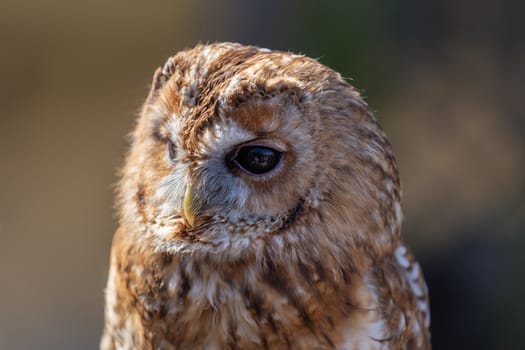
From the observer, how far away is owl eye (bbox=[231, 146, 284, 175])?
1489mm

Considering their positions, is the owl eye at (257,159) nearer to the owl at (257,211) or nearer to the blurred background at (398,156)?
the owl at (257,211)

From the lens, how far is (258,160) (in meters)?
1.50

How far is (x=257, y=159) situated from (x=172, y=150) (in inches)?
8.3

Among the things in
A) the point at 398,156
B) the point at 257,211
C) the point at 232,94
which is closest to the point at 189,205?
the point at 257,211

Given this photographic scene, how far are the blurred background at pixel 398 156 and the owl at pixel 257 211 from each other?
4.08 feet

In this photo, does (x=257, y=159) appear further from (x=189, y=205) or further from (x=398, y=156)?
(x=398, y=156)

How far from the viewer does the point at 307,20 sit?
3.27m

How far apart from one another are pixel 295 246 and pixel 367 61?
1928 mm

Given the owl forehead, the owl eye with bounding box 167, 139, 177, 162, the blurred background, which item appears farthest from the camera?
the blurred background

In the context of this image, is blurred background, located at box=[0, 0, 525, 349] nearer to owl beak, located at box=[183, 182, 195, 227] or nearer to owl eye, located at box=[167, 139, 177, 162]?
owl eye, located at box=[167, 139, 177, 162]

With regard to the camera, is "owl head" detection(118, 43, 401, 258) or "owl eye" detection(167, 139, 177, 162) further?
"owl eye" detection(167, 139, 177, 162)

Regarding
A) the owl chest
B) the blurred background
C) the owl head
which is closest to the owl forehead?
the owl head

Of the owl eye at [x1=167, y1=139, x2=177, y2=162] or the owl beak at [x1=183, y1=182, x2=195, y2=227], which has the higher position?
the owl eye at [x1=167, y1=139, x2=177, y2=162]

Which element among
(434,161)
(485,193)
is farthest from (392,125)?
(485,193)
